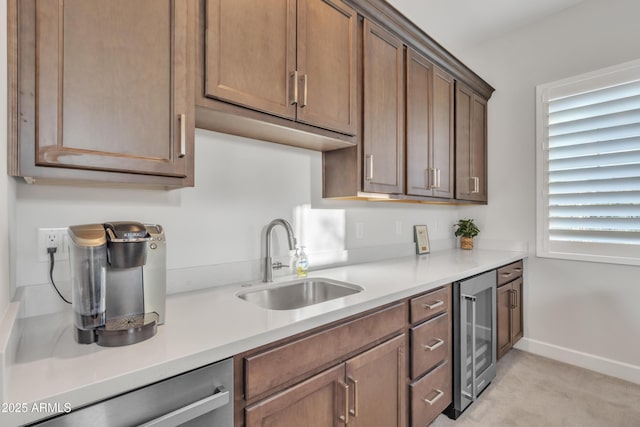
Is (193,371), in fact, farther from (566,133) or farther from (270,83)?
(566,133)

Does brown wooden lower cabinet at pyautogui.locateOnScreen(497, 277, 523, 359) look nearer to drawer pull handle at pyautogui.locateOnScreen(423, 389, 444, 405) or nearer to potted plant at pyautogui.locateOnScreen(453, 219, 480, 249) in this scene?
potted plant at pyautogui.locateOnScreen(453, 219, 480, 249)

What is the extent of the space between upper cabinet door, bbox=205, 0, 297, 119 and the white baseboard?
115 inches

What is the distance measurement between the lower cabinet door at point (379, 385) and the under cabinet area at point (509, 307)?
1.30 meters

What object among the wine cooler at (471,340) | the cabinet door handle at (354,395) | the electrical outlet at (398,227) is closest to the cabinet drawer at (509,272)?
the wine cooler at (471,340)

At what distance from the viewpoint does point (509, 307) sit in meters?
2.61

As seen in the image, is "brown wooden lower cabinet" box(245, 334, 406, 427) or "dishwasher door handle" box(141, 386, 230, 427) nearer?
"dishwasher door handle" box(141, 386, 230, 427)

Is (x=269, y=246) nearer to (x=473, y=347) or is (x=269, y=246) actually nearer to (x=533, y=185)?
(x=473, y=347)

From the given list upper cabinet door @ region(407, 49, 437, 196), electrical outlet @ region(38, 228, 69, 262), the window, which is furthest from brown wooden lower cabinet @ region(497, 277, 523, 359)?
electrical outlet @ region(38, 228, 69, 262)

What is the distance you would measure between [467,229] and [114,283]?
120 inches

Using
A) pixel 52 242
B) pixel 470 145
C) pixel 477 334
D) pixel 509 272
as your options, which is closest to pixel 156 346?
pixel 52 242

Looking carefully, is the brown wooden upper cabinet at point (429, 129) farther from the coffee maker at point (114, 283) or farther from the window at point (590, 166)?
the coffee maker at point (114, 283)

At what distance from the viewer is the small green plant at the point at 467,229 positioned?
3141mm

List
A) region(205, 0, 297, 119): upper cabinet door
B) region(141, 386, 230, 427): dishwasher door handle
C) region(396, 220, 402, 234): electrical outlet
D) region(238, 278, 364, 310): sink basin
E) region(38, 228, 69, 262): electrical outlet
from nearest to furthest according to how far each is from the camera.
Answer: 1. region(141, 386, 230, 427): dishwasher door handle
2. region(38, 228, 69, 262): electrical outlet
3. region(205, 0, 297, 119): upper cabinet door
4. region(238, 278, 364, 310): sink basin
5. region(396, 220, 402, 234): electrical outlet

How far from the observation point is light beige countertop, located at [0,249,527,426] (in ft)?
2.14
